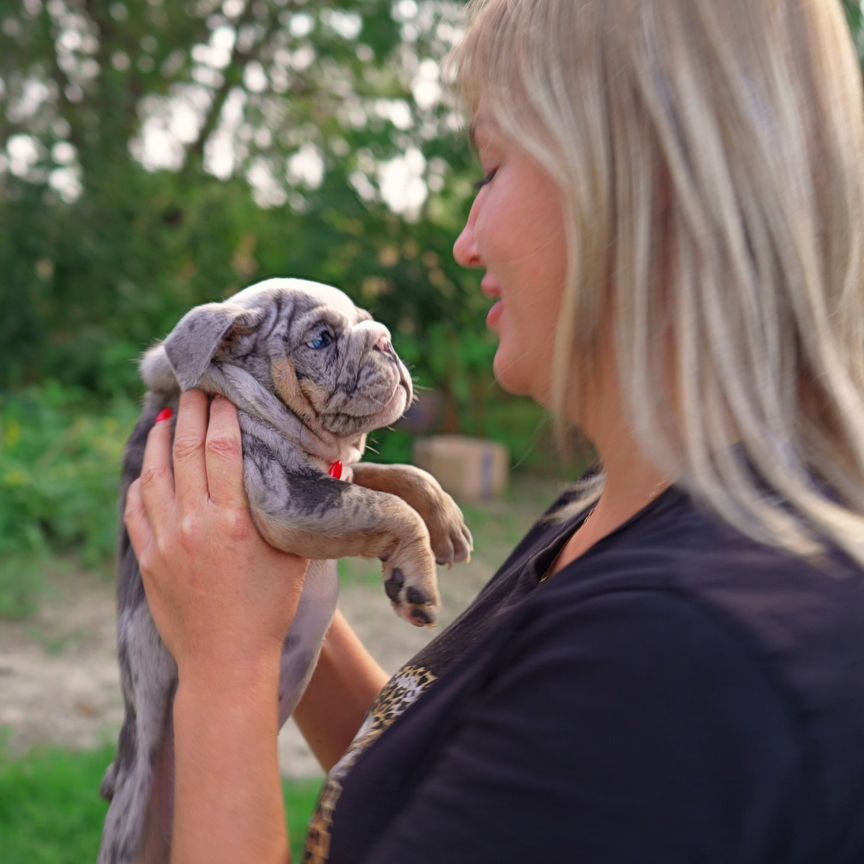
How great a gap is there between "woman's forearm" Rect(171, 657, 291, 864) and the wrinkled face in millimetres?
702

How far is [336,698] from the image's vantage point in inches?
95.3

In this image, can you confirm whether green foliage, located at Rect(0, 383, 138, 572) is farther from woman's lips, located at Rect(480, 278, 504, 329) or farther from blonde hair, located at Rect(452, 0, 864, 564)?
blonde hair, located at Rect(452, 0, 864, 564)

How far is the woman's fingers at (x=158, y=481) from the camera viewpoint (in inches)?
84.7

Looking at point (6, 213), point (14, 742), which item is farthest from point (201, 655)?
point (6, 213)

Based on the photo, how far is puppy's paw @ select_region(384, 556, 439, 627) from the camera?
7.30 feet

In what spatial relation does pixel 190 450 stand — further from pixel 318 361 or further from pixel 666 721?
pixel 666 721

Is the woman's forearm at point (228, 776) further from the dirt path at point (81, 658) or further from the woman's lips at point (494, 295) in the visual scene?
the dirt path at point (81, 658)

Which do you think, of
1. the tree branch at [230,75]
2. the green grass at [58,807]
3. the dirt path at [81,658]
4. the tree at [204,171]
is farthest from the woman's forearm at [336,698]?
the tree branch at [230,75]

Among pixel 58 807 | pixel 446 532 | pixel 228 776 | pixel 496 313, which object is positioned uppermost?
pixel 496 313

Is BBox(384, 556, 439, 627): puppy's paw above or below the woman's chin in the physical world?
below

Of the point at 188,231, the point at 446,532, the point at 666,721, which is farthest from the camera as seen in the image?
the point at 188,231

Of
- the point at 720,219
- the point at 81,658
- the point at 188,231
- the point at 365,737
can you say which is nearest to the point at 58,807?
the point at 81,658

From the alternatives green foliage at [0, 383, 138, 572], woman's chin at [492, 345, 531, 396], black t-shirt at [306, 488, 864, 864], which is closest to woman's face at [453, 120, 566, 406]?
woman's chin at [492, 345, 531, 396]

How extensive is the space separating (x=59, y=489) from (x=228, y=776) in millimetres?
6572
